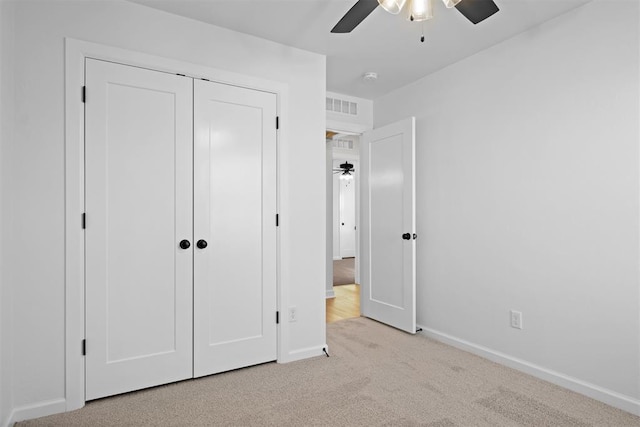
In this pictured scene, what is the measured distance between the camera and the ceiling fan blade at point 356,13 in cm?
182

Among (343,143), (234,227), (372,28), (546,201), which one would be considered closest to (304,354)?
(234,227)

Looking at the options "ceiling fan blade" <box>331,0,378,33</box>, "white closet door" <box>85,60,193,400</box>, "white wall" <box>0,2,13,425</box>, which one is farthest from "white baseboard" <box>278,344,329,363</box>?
"ceiling fan blade" <box>331,0,378,33</box>

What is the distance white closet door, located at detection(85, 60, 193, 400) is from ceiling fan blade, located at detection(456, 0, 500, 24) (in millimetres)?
1755

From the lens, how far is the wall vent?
13.1ft

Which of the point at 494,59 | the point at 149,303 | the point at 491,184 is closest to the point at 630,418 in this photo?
the point at 491,184

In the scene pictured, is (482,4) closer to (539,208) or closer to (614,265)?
(539,208)

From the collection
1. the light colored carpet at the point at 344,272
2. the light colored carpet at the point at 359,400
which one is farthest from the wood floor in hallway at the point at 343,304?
the light colored carpet at the point at 359,400

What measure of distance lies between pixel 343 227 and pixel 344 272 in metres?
2.52

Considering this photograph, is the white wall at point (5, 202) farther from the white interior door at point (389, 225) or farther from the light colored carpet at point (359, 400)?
the white interior door at point (389, 225)

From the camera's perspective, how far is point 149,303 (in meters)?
2.38

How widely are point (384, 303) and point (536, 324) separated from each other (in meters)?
1.52

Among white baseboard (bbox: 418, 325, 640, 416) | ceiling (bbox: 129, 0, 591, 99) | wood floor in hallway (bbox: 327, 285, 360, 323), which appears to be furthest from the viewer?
wood floor in hallway (bbox: 327, 285, 360, 323)

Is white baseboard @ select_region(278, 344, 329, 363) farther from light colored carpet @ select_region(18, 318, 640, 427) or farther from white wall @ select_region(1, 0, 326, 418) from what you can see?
white wall @ select_region(1, 0, 326, 418)

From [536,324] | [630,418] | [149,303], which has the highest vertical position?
[149,303]
